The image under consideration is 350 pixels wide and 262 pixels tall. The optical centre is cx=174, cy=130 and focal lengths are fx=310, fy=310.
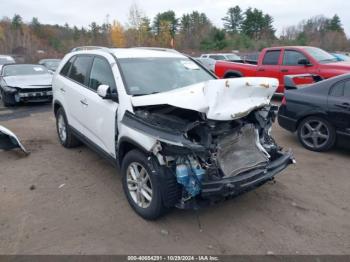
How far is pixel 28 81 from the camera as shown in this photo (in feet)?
34.3

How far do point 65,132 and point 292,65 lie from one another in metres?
7.17

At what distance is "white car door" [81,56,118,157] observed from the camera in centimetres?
392

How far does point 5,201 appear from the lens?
3996 mm

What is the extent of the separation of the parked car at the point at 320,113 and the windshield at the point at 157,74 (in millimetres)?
2147

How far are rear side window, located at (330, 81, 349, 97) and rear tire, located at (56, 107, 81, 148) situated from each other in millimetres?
4666

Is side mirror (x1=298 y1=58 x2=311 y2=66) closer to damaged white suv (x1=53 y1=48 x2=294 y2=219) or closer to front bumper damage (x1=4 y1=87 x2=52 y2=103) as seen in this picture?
damaged white suv (x1=53 y1=48 x2=294 y2=219)

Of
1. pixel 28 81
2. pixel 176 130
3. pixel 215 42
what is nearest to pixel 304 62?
pixel 176 130

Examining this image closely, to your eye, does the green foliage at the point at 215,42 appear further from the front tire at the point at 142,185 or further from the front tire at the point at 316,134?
the front tire at the point at 142,185

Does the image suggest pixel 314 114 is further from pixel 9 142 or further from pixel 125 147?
pixel 9 142

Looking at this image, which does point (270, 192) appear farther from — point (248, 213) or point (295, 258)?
point (295, 258)

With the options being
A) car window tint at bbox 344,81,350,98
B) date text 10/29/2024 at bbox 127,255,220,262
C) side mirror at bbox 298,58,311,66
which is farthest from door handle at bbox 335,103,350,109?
side mirror at bbox 298,58,311,66

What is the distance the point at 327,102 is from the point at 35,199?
4887 millimetres

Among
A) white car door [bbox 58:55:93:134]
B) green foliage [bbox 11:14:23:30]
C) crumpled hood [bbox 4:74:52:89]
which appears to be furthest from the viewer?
green foliage [bbox 11:14:23:30]

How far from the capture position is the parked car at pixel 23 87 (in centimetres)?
1009
